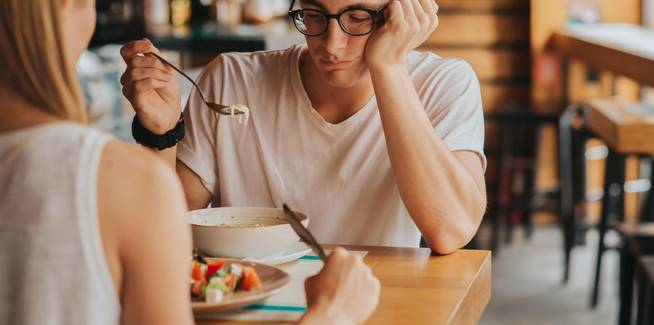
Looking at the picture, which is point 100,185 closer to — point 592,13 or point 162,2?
point 162,2

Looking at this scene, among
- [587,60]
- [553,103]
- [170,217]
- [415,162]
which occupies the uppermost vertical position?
[170,217]

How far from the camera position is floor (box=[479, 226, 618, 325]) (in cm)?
455

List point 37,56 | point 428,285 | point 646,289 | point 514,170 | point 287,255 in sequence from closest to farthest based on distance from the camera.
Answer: point 37,56 < point 428,285 < point 287,255 < point 646,289 < point 514,170

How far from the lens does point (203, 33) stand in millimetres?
5508

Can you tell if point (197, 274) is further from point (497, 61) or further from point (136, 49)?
point (497, 61)

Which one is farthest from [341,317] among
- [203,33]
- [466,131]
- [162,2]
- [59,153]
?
[162,2]

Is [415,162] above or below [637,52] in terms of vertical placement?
above

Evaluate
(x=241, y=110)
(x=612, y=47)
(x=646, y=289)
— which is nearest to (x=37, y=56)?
(x=241, y=110)

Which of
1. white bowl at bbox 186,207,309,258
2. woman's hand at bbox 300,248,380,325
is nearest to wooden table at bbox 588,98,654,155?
white bowl at bbox 186,207,309,258

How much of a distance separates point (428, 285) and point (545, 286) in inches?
146

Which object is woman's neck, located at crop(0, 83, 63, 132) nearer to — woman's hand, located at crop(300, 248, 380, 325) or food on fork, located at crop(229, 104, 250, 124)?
woman's hand, located at crop(300, 248, 380, 325)

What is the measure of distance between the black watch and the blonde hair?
90 centimetres

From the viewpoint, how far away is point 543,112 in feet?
19.6

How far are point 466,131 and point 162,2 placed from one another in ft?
15.3
